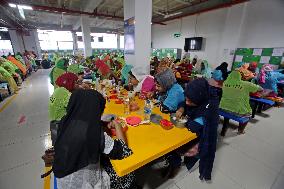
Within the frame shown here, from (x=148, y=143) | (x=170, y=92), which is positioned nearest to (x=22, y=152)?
(x=148, y=143)

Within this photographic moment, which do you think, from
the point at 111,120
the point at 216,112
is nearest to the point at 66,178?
the point at 111,120

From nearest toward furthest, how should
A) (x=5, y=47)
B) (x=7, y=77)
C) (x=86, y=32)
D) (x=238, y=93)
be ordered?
1. (x=238, y=93)
2. (x=7, y=77)
3. (x=86, y=32)
4. (x=5, y=47)

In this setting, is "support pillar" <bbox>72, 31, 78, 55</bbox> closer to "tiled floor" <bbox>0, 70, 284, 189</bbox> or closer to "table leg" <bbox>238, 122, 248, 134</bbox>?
"tiled floor" <bbox>0, 70, 284, 189</bbox>

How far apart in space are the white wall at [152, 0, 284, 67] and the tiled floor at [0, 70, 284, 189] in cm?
523

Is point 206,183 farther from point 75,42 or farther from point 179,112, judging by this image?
point 75,42

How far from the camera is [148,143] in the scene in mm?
1499

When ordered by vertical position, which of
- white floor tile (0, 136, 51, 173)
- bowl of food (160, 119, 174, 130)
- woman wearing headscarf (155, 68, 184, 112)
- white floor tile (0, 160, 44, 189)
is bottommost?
white floor tile (0, 160, 44, 189)

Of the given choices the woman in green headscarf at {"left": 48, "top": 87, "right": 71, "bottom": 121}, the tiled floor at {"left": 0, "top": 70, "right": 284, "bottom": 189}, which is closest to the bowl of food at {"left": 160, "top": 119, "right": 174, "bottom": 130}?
the tiled floor at {"left": 0, "top": 70, "right": 284, "bottom": 189}

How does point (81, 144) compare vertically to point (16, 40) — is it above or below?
below

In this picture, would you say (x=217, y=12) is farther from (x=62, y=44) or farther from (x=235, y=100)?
(x=62, y=44)

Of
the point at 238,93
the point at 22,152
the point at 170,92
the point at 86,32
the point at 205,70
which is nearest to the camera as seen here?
the point at 170,92

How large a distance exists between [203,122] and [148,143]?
729 millimetres

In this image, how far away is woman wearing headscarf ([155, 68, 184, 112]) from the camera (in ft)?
7.32

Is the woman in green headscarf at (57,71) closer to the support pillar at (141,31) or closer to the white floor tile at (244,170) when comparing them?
the support pillar at (141,31)
